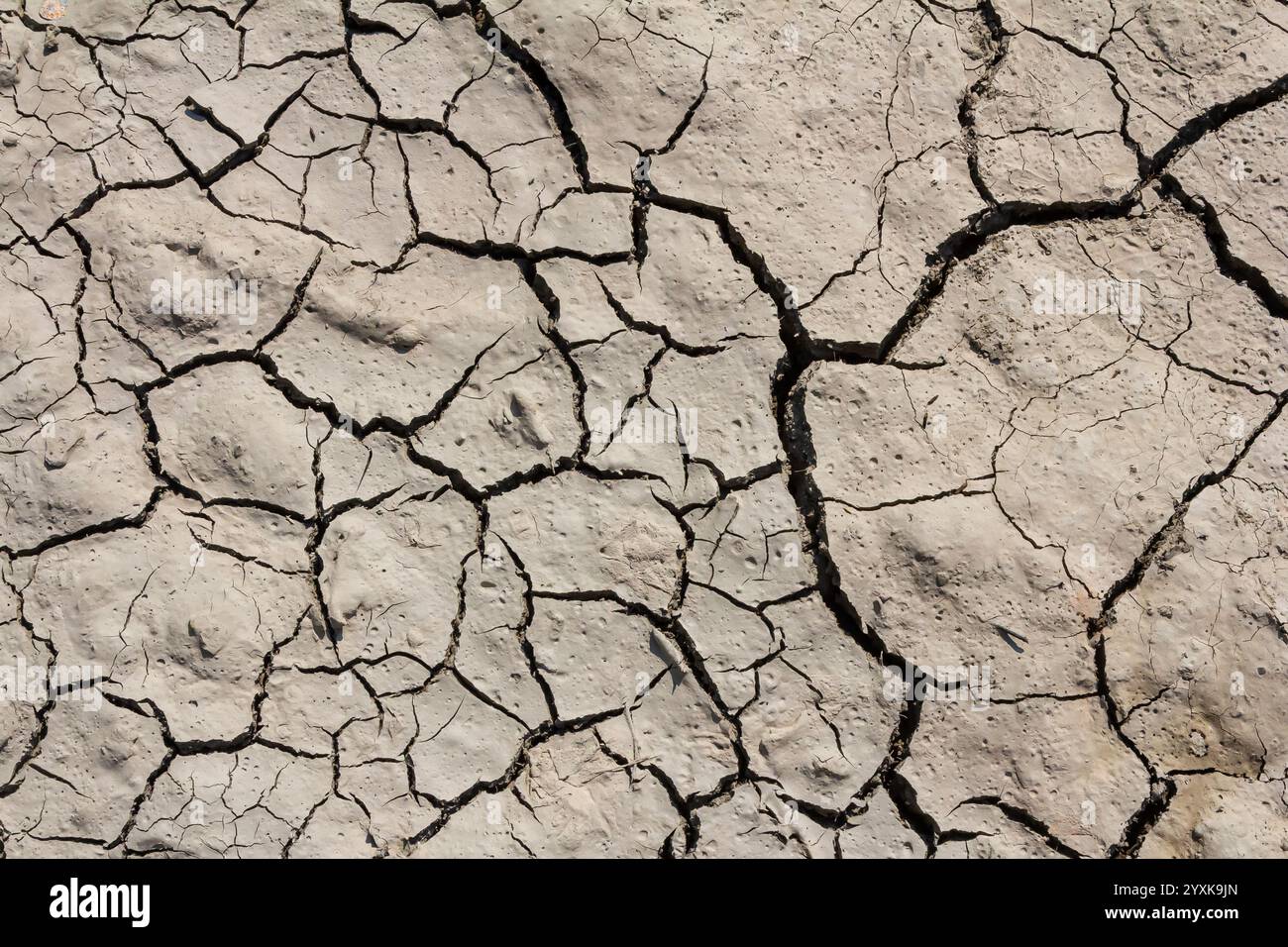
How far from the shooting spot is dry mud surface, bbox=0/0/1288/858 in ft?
9.42

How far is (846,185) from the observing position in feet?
10.1

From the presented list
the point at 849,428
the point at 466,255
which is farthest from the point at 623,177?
the point at 849,428

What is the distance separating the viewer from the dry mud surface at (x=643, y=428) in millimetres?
2871

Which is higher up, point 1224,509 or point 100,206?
point 100,206

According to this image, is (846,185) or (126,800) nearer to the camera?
(126,800)

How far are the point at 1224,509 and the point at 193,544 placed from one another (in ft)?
10.3

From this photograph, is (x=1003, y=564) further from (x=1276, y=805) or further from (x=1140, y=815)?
(x=1276, y=805)

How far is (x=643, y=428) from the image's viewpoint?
297cm

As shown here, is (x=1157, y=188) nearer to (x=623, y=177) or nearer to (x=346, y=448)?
(x=623, y=177)

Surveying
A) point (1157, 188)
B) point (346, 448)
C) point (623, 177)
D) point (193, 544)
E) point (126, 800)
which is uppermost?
point (623, 177)

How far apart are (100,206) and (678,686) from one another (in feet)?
7.75

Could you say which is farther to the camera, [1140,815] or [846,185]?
[846,185]

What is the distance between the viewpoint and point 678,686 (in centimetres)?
289

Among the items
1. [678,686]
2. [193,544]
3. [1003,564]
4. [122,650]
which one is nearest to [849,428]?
[1003,564]
